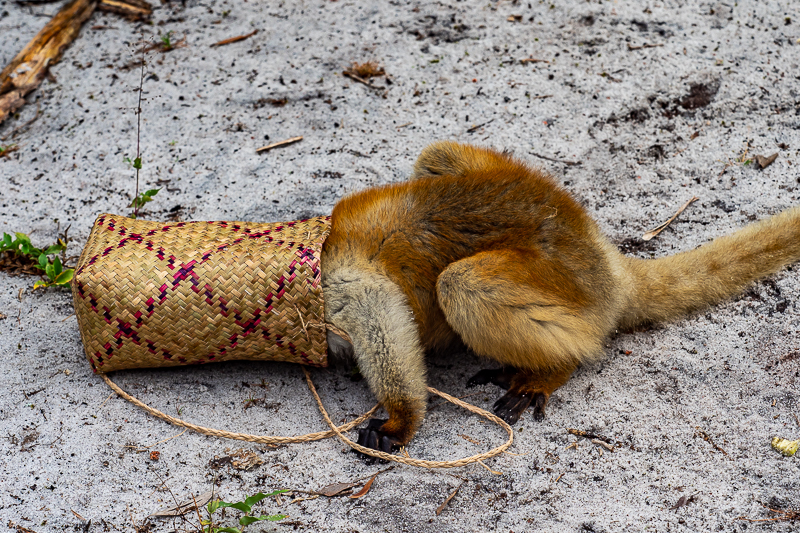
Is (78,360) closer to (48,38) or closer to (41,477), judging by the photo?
(41,477)

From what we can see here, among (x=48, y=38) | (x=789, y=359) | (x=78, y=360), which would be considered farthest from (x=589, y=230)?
(x=48, y=38)

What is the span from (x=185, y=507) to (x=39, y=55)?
5.60 m

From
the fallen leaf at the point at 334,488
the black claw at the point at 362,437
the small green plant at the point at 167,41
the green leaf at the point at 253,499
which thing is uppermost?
the small green plant at the point at 167,41

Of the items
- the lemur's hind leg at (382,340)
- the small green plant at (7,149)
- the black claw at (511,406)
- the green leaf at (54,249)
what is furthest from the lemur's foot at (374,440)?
the small green plant at (7,149)

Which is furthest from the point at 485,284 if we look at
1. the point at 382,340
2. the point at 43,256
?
the point at 43,256

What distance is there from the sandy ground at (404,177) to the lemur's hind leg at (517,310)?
1.33 feet

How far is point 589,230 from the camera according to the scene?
446 centimetres

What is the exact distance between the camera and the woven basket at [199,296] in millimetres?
4023

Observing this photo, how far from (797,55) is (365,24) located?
422 cm

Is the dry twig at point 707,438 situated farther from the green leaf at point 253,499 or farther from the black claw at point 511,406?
the green leaf at point 253,499

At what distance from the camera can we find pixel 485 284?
397 centimetres

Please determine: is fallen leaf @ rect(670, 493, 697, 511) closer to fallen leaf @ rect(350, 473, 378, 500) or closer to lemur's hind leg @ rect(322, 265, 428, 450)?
lemur's hind leg @ rect(322, 265, 428, 450)

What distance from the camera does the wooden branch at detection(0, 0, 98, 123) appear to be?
6.77 m

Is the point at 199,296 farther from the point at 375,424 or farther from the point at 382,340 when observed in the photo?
the point at 375,424
